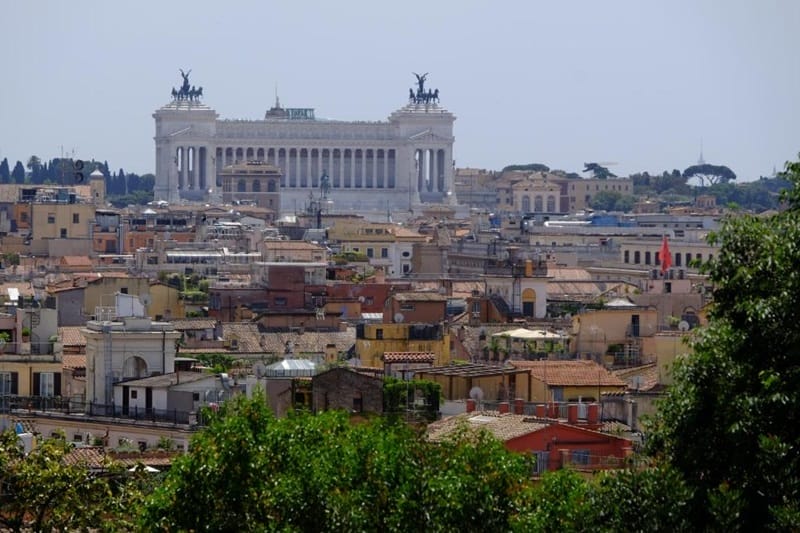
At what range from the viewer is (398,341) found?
46062 millimetres

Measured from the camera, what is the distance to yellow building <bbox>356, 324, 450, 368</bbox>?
150 feet

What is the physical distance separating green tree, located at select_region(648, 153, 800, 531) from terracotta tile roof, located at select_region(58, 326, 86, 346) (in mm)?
20200

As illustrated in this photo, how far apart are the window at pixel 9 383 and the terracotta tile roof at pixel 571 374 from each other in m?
6.23

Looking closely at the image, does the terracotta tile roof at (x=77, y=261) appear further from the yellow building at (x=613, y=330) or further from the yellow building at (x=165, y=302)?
the yellow building at (x=613, y=330)

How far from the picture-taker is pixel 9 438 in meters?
27.6

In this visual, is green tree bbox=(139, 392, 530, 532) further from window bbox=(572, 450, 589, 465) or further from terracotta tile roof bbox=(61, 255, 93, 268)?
terracotta tile roof bbox=(61, 255, 93, 268)

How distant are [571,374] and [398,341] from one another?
7194 millimetres

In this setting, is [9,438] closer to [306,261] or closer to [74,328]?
[74,328]

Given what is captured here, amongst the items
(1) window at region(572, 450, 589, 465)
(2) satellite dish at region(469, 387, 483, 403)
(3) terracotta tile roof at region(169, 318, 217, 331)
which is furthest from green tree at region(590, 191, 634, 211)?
(1) window at region(572, 450, 589, 465)

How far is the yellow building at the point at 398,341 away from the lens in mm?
45634

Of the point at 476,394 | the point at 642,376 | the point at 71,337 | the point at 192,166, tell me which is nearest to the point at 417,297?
the point at 71,337

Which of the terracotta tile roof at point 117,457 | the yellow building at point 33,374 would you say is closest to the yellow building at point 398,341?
the yellow building at point 33,374

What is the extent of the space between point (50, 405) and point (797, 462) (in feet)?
54.1

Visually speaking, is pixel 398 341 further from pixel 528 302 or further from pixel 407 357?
pixel 528 302
